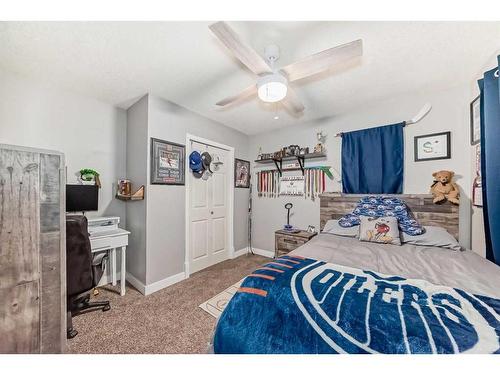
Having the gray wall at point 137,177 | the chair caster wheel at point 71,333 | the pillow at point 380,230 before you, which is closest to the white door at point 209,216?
the gray wall at point 137,177

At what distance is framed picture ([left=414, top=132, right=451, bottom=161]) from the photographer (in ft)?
7.22

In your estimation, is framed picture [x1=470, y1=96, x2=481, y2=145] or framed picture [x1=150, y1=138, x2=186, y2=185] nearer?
framed picture [x1=470, y1=96, x2=481, y2=145]

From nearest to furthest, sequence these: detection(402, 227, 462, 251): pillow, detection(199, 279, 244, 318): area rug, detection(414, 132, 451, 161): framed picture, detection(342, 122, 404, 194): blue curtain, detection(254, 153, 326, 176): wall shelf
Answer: detection(402, 227, 462, 251): pillow < detection(199, 279, 244, 318): area rug < detection(414, 132, 451, 161): framed picture < detection(342, 122, 404, 194): blue curtain < detection(254, 153, 326, 176): wall shelf

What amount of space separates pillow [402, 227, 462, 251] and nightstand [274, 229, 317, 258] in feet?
3.60

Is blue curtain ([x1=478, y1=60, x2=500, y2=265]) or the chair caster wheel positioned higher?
blue curtain ([x1=478, y1=60, x2=500, y2=265])

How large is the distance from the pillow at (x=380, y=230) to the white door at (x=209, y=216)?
A: 2.16 m

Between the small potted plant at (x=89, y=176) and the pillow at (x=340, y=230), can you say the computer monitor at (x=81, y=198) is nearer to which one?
the small potted plant at (x=89, y=176)

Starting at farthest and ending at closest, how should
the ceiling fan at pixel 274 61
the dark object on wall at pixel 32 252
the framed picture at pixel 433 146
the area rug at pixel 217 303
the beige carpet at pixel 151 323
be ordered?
the framed picture at pixel 433 146 < the area rug at pixel 217 303 < the beige carpet at pixel 151 323 < the ceiling fan at pixel 274 61 < the dark object on wall at pixel 32 252

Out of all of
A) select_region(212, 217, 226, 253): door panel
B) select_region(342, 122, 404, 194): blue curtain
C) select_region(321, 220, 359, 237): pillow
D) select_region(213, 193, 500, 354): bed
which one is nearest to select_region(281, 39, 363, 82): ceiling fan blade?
select_region(213, 193, 500, 354): bed

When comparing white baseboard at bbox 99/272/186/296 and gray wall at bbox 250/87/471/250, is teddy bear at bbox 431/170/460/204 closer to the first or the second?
gray wall at bbox 250/87/471/250

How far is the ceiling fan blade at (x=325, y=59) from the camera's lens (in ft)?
3.96

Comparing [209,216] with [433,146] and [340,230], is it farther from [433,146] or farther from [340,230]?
[433,146]
